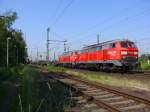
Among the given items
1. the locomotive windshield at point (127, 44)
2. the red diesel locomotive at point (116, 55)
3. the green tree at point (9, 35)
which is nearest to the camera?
the red diesel locomotive at point (116, 55)

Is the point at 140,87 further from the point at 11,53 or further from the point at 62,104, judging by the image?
the point at 11,53

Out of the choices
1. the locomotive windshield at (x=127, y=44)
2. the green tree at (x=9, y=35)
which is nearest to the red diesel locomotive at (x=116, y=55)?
the locomotive windshield at (x=127, y=44)

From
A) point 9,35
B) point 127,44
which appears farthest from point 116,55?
point 9,35

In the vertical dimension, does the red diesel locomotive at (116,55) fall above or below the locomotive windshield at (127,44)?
below

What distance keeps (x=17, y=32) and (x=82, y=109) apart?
238ft

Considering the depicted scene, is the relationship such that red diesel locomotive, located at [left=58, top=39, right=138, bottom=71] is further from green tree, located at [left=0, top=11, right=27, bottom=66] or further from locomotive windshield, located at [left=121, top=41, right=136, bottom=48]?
green tree, located at [left=0, top=11, right=27, bottom=66]

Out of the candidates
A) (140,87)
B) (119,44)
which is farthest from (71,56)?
(140,87)

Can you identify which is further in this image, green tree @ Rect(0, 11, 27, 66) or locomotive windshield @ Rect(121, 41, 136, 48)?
green tree @ Rect(0, 11, 27, 66)

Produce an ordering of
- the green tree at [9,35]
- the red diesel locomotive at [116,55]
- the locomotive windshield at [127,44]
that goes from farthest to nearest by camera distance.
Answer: the green tree at [9,35]
the locomotive windshield at [127,44]
the red diesel locomotive at [116,55]

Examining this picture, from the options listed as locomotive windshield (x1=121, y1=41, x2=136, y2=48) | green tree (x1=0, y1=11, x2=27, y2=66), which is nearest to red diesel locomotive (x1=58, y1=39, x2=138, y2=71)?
locomotive windshield (x1=121, y1=41, x2=136, y2=48)

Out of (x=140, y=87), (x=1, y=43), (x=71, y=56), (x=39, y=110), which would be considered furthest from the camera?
(x=1, y=43)

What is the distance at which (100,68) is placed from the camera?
3538cm

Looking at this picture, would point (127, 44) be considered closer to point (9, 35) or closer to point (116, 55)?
point (116, 55)

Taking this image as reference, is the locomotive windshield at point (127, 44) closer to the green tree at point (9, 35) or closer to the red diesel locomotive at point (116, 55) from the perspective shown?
the red diesel locomotive at point (116, 55)
